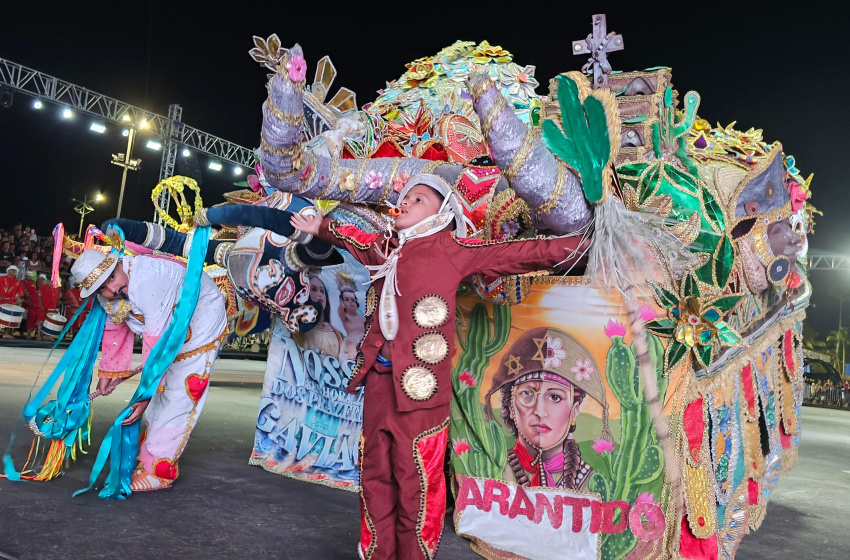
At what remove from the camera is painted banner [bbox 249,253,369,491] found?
403cm

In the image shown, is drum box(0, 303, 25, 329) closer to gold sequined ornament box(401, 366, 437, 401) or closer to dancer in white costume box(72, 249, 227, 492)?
dancer in white costume box(72, 249, 227, 492)

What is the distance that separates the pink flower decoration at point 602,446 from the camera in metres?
2.88

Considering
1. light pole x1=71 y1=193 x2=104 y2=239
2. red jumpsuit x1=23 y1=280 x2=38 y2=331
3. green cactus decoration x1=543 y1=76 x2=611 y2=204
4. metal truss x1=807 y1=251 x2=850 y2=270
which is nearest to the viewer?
green cactus decoration x1=543 y1=76 x2=611 y2=204

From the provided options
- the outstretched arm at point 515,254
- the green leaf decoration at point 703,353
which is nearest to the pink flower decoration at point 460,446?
the outstretched arm at point 515,254

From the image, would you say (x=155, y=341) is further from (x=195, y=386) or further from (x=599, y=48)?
(x=599, y=48)

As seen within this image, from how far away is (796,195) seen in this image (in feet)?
11.0

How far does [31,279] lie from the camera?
13.5 meters

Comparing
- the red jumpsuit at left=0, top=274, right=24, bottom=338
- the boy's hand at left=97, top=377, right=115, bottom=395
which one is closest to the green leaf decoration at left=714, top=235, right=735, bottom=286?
the boy's hand at left=97, top=377, right=115, bottom=395

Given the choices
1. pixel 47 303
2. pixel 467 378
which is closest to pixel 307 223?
pixel 467 378

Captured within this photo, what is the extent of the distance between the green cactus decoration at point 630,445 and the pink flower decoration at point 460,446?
0.61 meters

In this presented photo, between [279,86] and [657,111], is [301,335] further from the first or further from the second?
[657,111]

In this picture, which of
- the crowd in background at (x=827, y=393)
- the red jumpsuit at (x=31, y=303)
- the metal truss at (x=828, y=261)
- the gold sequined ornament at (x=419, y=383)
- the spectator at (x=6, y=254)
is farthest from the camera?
the crowd in background at (x=827, y=393)

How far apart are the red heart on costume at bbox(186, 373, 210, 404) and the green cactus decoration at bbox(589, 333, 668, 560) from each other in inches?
83.7

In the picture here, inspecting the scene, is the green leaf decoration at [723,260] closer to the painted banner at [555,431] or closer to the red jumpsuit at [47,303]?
the painted banner at [555,431]
